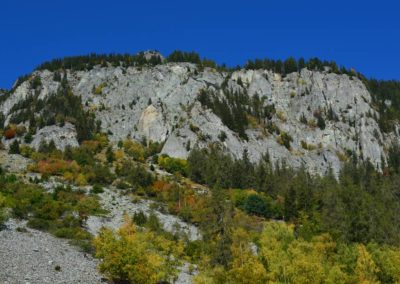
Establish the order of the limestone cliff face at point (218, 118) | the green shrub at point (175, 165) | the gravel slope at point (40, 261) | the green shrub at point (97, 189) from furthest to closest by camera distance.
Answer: the limestone cliff face at point (218, 118) < the green shrub at point (175, 165) < the green shrub at point (97, 189) < the gravel slope at point (40, 261)

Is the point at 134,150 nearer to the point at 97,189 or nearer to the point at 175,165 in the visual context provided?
the point at 175,165

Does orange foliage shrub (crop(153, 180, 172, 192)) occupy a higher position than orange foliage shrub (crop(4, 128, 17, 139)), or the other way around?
orange foliage shrub (crop(4, 128, 17, 139))

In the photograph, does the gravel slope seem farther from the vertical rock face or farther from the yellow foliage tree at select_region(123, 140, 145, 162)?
the vertical rock face

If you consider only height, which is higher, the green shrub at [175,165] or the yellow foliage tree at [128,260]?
the green shrub at [175,165]

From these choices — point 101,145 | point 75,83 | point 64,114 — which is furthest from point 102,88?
point 101,145

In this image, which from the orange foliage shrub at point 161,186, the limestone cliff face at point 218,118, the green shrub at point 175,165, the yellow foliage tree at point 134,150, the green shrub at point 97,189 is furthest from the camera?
the limestone cliff face at point 218,118

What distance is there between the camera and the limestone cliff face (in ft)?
512

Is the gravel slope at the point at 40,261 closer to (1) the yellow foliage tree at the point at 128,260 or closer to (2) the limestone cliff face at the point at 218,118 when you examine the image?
(1) the yellow foliage tree at the point at 128,260

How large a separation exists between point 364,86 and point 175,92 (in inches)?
2996

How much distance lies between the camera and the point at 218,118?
160 m

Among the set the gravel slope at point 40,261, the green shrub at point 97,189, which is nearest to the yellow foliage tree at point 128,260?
the gravel slope at point 40,261

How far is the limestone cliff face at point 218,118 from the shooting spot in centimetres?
15612

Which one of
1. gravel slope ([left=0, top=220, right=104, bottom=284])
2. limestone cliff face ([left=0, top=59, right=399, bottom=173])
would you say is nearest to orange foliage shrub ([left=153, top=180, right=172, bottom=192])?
limestone cliff face ([left=0, top=59, right=399, bottom=173])

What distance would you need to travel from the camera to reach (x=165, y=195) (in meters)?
98.3
